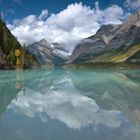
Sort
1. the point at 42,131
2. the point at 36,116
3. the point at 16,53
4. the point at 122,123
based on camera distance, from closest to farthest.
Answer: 1. the point at 42,131
2. the point at 122,123
3. the point at 36,116
4. the point at 16,53

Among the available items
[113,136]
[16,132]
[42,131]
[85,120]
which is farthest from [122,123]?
[16,132]

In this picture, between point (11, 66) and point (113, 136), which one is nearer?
point (113, 136)

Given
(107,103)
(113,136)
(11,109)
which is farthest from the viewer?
(107,103)

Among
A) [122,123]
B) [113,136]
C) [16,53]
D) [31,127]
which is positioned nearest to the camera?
[113,136]

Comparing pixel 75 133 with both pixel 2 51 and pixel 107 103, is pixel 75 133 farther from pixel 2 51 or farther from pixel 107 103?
pixel 2 51

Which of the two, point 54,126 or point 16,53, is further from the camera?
point 16,53

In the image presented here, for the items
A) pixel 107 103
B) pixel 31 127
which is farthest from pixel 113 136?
pixel 107 103

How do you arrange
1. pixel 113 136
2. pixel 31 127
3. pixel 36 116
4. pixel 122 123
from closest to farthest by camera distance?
pixel 113 136 < pixel 31 127 < pixel 122 123 < pixel 36 116

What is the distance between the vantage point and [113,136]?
18.8 metres

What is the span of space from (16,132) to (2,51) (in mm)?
163519

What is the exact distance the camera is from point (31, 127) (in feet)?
70.3

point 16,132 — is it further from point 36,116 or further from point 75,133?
point 36,116

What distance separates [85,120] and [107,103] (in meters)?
12.0

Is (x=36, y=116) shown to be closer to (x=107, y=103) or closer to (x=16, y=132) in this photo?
(x=16, y=132)
